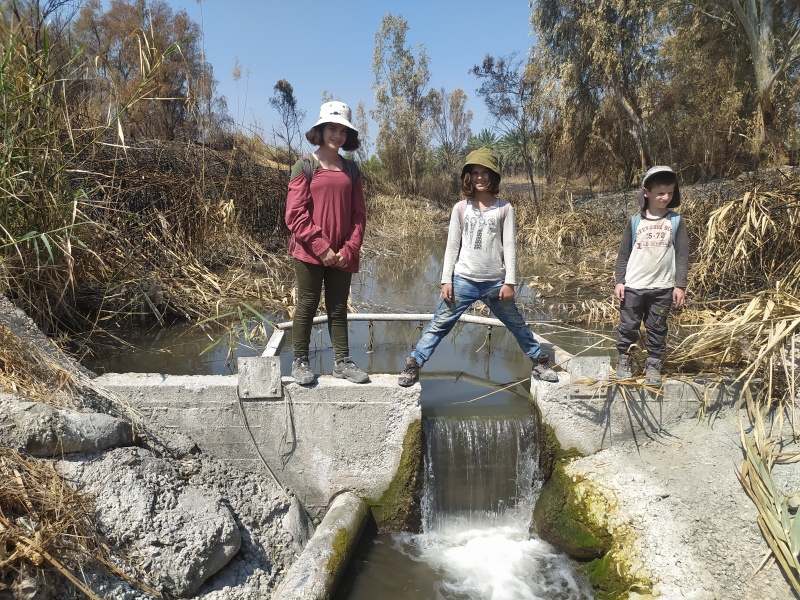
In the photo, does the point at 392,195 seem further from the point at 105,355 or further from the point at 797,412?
the point at 797,412

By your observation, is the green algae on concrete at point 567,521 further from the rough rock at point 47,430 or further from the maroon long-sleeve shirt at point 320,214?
the rough rock at point 47,430

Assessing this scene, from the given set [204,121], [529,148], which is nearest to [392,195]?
[529,148]

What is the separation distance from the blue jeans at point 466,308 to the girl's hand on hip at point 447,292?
0.03 m

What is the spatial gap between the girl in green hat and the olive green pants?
0.52 metres

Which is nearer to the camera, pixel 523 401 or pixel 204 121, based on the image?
pixel 523 401

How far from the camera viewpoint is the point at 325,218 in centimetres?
331

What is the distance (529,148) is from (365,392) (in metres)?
16.6

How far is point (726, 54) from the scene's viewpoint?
51.6 ft

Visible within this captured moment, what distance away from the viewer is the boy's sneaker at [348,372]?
11.6 feet

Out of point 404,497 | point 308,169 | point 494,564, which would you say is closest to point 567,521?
point 494,564

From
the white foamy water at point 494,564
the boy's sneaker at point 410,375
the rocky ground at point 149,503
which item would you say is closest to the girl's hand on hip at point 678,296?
the boy's sneaker at point 410,375

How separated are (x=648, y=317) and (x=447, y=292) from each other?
54.7 inches

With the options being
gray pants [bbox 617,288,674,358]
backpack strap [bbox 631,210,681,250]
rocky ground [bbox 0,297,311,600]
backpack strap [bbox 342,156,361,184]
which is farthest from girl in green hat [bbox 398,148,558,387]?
rocky ground [bbox 0,297,311,600]

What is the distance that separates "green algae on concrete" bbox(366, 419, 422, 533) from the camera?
11.9 feet
